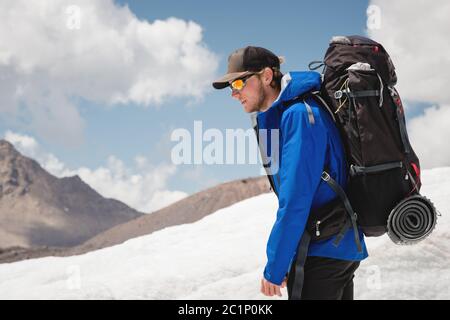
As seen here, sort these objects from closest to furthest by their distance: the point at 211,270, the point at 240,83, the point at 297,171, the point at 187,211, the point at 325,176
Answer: the point at 297,171
the point at 325,176
the point at 240,83
the point at 211,270
the point at 187,211

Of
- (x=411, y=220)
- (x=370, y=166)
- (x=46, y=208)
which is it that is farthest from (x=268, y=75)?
(x=46, y=208)

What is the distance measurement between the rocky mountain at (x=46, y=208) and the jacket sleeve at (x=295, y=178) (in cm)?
11310

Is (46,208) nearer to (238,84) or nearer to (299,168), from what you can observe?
(238,84)

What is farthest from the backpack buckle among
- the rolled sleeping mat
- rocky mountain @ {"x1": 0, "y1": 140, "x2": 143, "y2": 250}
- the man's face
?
rocky mountain @ {"x1": 0, "y1": 140, "x2": 143, "y2": 250}

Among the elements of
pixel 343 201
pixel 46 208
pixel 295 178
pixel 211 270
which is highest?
pixel 46 208

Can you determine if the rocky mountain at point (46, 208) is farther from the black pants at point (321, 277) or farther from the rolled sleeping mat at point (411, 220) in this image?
the rolled sleeping mat at point (411, 220)

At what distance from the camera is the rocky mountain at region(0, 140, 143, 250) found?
382 ft

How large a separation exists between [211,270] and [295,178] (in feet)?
11.9

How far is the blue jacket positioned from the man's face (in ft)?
0.66

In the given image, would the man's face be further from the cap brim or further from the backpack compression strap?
the backpack compression strap

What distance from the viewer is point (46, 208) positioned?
135 m
